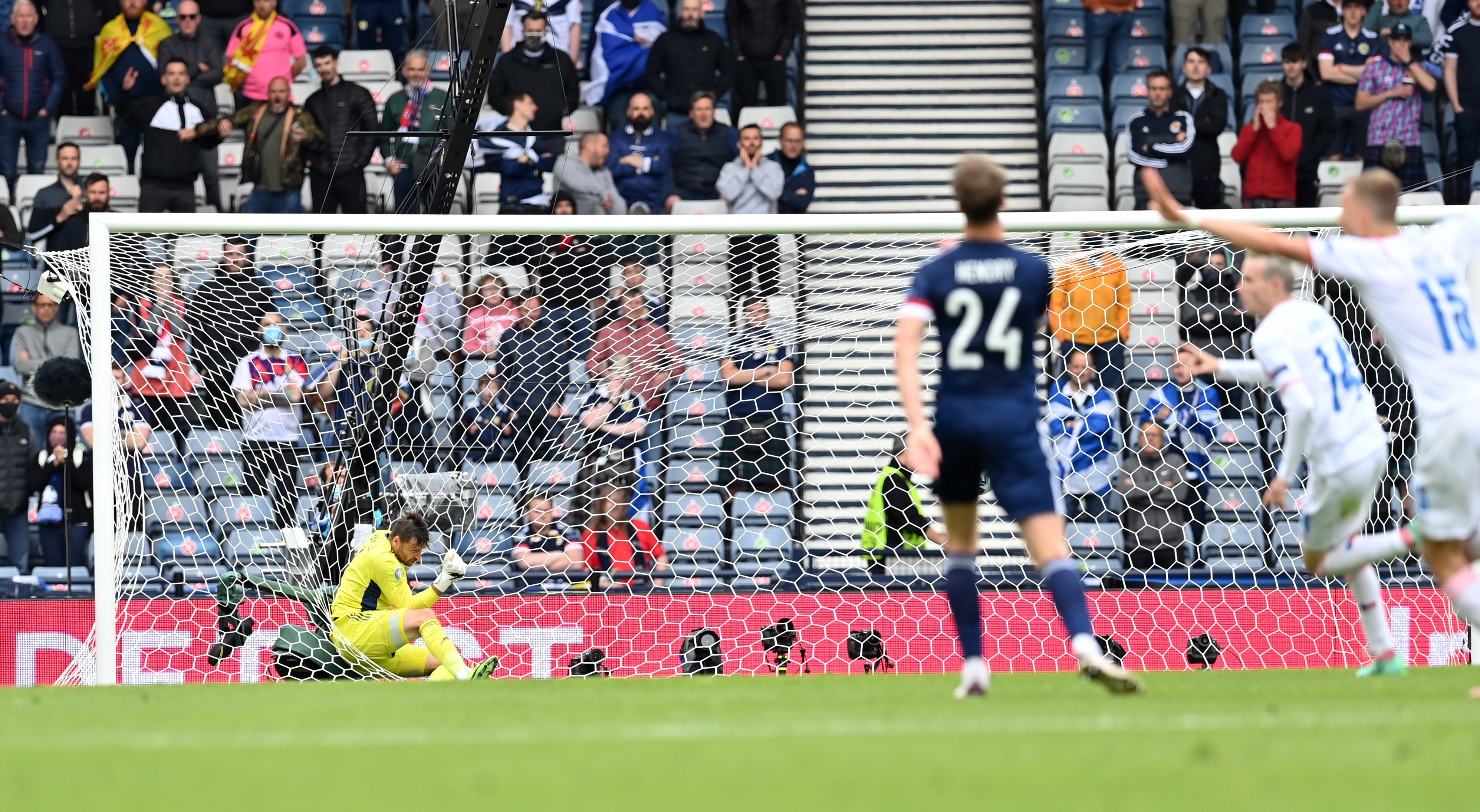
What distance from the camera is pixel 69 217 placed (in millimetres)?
13352

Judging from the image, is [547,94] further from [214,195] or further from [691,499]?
[691,499]

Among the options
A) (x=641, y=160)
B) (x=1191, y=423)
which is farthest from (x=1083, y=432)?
(x=641, y=160)

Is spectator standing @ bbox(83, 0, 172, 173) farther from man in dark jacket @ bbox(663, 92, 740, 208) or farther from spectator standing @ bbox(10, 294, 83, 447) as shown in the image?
man in dark jacket @ bbox(663, 92, 740, 208)

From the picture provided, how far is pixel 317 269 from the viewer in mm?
10562

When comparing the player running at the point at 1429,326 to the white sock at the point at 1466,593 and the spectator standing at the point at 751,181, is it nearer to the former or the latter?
the white sock at the point at 1466,593

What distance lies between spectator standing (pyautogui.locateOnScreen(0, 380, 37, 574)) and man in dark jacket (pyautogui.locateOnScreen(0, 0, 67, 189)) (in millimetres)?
3557

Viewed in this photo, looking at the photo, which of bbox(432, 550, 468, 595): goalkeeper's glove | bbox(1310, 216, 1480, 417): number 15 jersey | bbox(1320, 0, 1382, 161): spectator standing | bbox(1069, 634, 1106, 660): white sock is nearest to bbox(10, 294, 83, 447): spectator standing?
bbox(432, 550, 468, 595): goalkeeper's glove

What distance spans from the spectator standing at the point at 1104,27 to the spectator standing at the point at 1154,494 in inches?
213

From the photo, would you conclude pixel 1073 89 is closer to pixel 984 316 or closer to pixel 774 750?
pixel 984 316

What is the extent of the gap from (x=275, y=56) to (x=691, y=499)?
6555 mm

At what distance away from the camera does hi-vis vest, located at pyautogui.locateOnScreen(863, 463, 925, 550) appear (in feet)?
33.9

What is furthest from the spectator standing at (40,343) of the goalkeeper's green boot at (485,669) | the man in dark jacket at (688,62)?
the man in dark jacket at (688,62)

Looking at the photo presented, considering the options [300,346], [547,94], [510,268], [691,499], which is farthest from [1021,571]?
[547,94]

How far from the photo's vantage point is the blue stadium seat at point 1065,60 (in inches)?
586
